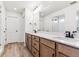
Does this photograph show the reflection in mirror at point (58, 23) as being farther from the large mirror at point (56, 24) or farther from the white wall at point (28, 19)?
the white wall at point (28, 19)

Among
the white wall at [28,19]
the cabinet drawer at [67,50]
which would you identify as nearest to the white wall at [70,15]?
the cabinet drawer at [67,50]

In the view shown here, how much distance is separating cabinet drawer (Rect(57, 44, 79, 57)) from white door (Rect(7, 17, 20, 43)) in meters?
4.89

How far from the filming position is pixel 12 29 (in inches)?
239

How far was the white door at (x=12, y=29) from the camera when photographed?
5.93 meters

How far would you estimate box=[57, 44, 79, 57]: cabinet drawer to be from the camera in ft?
3.97

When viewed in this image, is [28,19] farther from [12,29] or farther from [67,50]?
[67,50]

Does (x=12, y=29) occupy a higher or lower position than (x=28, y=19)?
lower

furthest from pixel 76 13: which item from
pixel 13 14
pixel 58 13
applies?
pixel 13 14

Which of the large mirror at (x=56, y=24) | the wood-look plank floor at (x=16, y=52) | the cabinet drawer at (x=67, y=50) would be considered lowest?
the wood-look plank floor at (x=16, y=52)

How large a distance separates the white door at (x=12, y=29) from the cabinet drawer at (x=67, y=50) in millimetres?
4891

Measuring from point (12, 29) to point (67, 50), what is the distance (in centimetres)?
517

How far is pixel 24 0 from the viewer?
388 centimetres

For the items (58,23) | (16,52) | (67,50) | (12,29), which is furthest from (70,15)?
(12,29)

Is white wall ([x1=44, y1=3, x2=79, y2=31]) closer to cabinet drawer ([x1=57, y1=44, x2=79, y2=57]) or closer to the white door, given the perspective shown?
cabinet drawer ([x1=57, y1=44, x2=79, y2=57])
